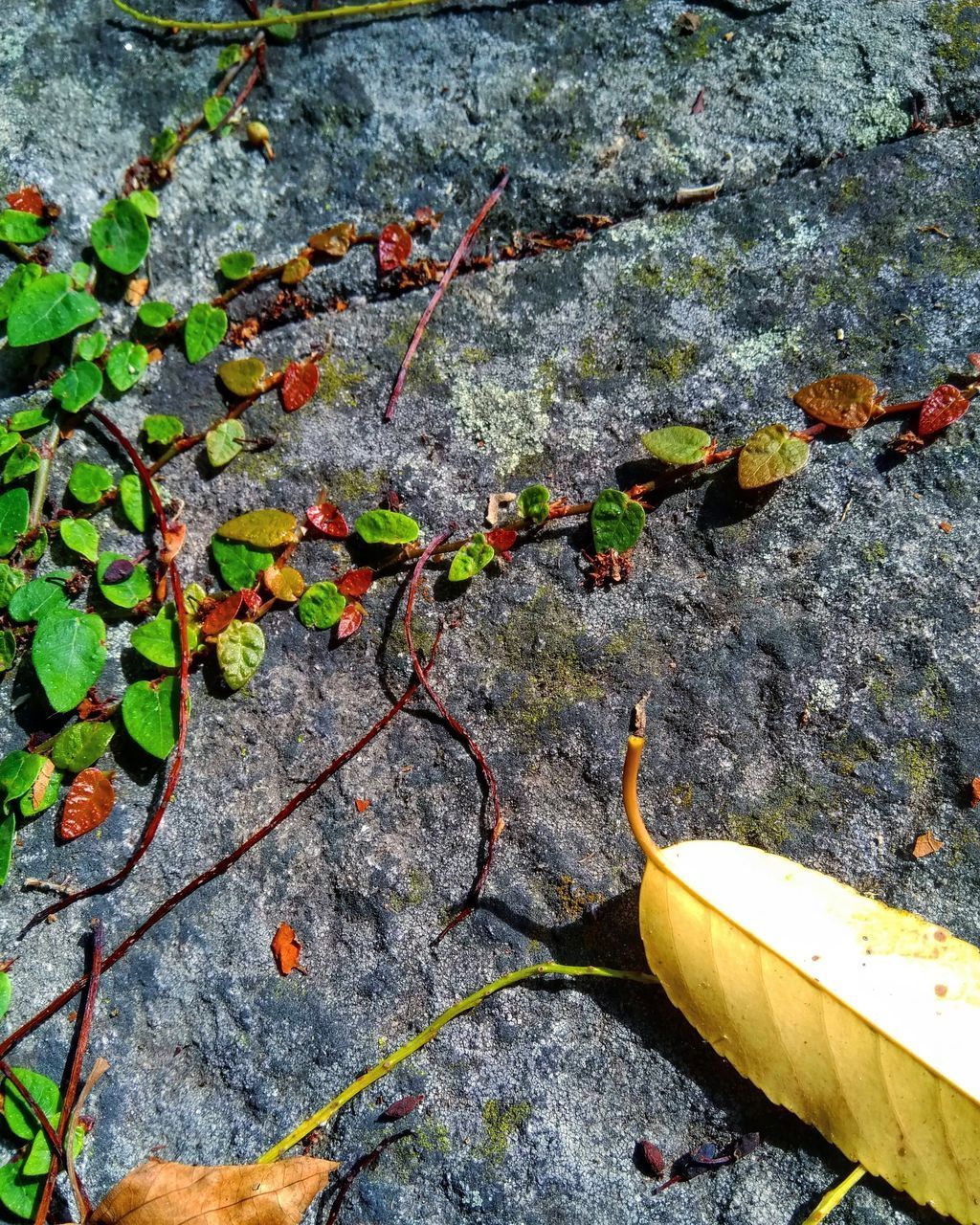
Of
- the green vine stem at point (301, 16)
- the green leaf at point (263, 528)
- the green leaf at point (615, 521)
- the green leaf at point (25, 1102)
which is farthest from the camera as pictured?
the green vine stem at point (301, 16)

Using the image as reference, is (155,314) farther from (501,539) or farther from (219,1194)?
(219,1194)

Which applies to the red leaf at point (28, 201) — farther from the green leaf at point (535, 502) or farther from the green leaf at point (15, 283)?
the green leaf at point (535, 502)

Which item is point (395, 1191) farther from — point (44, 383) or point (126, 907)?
point (44, 383)

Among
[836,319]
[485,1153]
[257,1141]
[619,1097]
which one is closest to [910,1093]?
[619,1097]

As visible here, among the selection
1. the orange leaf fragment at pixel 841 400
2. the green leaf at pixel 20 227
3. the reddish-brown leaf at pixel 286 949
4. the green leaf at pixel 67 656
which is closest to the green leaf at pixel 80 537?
the green leaf at pixel 67 656

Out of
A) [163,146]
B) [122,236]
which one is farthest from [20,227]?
[163,146]
